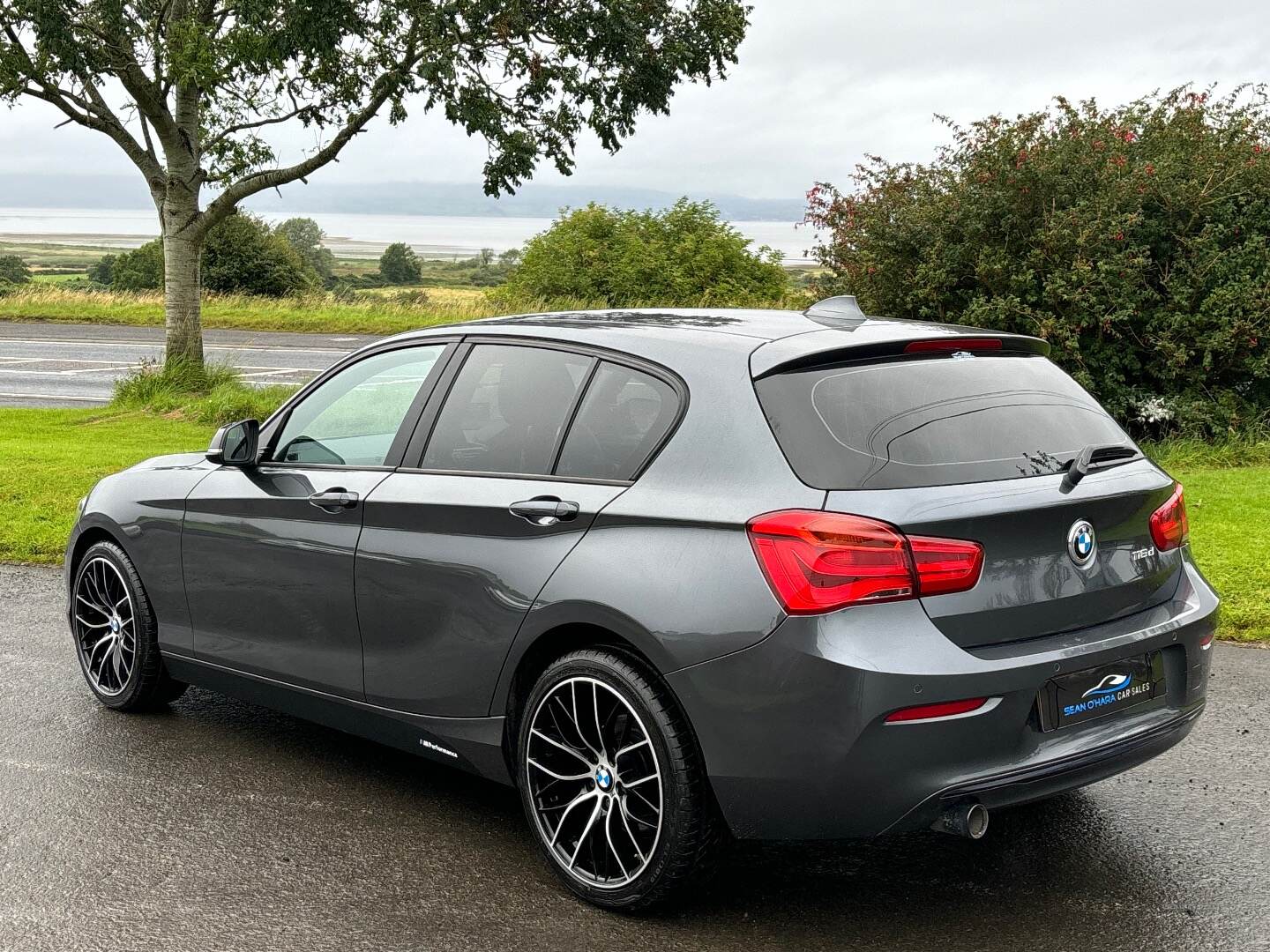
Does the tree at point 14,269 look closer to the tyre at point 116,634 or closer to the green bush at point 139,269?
the green bush at point 139,269

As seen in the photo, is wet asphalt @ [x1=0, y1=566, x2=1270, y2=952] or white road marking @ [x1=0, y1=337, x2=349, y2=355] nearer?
wet asphalt @ [x1=0, y1=566, x2=1270, y2=952]

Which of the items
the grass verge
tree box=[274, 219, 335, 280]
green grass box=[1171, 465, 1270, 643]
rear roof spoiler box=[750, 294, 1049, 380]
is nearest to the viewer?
rear roof spoiler box=[750, 294, 1049, 380]

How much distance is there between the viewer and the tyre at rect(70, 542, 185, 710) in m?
5.61

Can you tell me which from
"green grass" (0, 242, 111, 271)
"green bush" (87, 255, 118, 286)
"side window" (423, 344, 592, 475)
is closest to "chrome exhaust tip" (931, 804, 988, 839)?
"side window" (423, 344, 592, 475)

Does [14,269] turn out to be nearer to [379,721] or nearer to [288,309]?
[288,309]

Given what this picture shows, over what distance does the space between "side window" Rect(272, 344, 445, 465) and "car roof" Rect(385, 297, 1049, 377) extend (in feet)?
0.46

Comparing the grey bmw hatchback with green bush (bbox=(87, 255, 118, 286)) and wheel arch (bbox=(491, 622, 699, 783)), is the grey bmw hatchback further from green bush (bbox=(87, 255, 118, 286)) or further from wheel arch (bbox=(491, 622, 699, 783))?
green bush (bbox=(87, 255, 118, 286))

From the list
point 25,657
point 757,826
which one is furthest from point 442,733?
point 25,657

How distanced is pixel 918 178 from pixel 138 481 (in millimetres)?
10201

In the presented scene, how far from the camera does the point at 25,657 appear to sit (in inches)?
261

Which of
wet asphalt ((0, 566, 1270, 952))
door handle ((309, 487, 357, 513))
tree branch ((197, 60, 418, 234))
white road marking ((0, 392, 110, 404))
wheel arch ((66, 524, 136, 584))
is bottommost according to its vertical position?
white road marking ((0, 392, 110, 404))

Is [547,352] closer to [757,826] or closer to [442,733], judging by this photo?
[442,733]

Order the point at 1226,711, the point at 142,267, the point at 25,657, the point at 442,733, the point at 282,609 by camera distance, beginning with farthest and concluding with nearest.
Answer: the point at 142,267, the point at 25,657, the point at 1226,711, the point at 282,609, the point at 442,733

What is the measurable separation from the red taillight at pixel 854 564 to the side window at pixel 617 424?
2.11ft
